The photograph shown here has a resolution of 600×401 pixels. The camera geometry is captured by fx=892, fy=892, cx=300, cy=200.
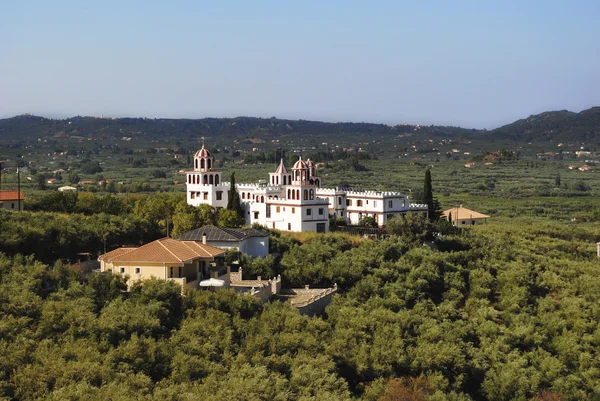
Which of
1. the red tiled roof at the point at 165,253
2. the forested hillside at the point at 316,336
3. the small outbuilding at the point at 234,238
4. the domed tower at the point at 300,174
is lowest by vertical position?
the forested hillside at the point at 316,336

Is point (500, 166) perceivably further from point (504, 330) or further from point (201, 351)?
point (201, 351)

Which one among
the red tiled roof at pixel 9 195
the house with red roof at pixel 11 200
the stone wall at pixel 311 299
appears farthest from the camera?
the red tiled roof at pixel 9 195

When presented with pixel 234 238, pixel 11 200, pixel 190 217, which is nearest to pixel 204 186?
pixel 190 217

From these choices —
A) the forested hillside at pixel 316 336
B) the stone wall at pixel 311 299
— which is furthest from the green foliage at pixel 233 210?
the stone wall at pixel 311 299

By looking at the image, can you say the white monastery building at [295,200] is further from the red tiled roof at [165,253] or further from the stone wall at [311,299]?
the red tiled roof at [165,253]

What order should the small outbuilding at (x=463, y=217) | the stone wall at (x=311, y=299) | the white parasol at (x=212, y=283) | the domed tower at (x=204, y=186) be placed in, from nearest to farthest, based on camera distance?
1. the white parasol at (x=212, y=283)
2. the stone wall at (x=311, y=299)
3. the domed tower at (x=204, y=186)
4. the small outbuilding at (x=463, y=217)

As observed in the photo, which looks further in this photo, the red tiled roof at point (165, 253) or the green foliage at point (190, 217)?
the green foliage at point (190, 217)

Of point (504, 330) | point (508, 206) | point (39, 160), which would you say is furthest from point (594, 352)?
point (39, 160)
